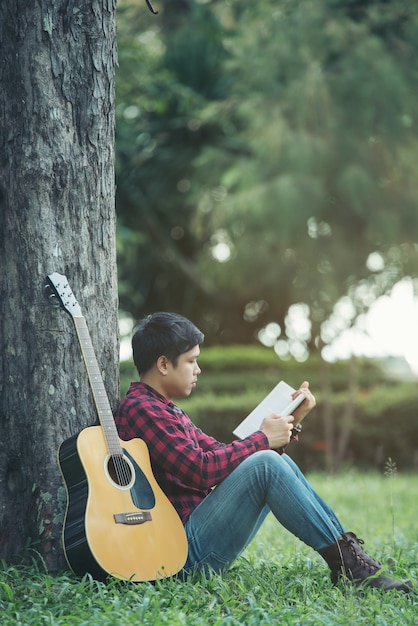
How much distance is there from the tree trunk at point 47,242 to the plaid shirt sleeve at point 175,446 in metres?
0.24

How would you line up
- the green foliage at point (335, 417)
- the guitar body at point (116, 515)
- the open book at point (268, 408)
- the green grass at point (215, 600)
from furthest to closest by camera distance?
the green foliage at point (335, 417), the open book at point (268, 408), the guitar body at point (116, 515), the green grass at point (215, 600)

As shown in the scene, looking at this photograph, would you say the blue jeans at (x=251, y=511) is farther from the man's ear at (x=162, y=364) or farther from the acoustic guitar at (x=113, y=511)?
the man's ear at (x=162, y=364)

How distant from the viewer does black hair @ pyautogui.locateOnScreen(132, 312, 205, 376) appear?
11.7ft

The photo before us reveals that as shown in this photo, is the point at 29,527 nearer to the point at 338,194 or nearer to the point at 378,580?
the point at 378,580

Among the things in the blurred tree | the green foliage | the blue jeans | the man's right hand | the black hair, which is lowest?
the green foliage

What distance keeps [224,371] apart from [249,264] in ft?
5.65

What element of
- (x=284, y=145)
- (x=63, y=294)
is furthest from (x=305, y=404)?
(x=284, y=145)

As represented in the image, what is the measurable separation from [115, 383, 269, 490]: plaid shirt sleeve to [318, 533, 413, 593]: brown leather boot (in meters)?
0.47

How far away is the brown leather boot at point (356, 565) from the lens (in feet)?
11.1

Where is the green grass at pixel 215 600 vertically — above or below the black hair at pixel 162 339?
below

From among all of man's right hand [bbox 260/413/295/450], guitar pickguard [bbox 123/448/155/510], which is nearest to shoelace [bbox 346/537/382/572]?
man's right hand [bbox 260/413/295/450]

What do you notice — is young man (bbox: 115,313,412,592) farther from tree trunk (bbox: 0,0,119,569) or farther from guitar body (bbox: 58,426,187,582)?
tree trunk (bbox: 0,0,119,569)

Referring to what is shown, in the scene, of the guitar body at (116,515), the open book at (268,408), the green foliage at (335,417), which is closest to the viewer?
the guitar body at (116,515)

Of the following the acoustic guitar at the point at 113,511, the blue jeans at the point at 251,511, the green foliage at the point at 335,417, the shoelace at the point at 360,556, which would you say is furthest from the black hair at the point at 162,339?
the green foliage at the point at 335,417
